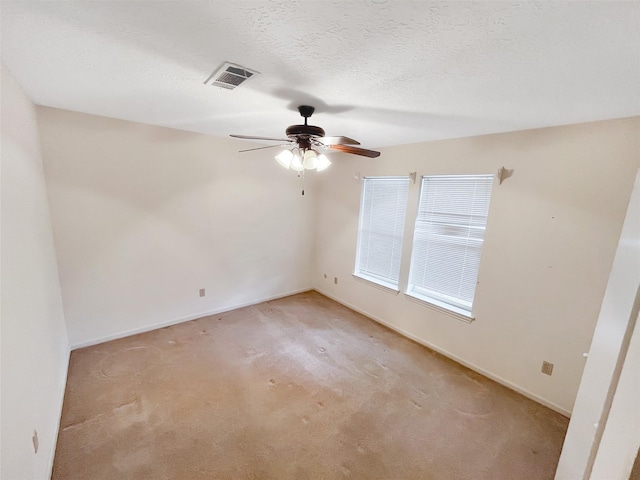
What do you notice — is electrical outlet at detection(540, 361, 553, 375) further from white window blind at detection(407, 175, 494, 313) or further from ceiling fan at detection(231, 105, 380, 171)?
ceiling fan at detection(231, 105, 380, 171)

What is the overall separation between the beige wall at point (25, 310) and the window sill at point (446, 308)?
3224 mm

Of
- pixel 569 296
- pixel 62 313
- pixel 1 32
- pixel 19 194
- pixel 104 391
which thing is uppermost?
pixel 1 32

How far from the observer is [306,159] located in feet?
6.70

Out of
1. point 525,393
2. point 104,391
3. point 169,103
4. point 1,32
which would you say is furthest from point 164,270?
point 525,393

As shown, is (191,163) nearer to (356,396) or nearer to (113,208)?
(113,208)

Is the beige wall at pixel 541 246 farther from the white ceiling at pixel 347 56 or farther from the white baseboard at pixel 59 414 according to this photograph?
the white baseboard at pixel 59 414

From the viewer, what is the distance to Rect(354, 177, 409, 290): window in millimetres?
3400

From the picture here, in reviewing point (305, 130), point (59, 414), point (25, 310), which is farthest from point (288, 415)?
point (305, 130)

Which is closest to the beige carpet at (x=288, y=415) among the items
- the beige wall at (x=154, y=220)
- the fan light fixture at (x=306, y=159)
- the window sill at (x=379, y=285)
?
the beige wall at (x=154, y=220)

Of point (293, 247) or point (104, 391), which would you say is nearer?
point (104, 391)

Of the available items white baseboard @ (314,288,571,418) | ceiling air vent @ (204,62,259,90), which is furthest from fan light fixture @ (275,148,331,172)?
white baseboard @ (314,288,571,418)

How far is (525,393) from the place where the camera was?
7.85 feet

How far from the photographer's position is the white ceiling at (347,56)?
38.0 inches

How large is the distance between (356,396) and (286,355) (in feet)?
2.90
